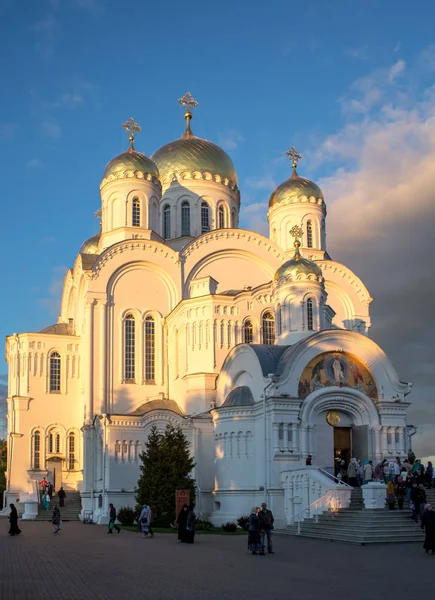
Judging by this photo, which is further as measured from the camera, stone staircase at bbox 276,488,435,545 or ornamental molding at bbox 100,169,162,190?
ornamental molding at bbox 100,169,162,190

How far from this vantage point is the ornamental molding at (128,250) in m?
35.7

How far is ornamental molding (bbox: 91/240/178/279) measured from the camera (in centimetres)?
3569

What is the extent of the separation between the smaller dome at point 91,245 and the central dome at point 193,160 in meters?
8.05

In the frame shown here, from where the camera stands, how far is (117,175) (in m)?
39.3

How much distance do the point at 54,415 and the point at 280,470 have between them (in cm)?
1497

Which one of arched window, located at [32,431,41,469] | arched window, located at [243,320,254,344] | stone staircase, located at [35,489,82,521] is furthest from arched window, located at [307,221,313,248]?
stone staircase, located at [35,489,82,521]

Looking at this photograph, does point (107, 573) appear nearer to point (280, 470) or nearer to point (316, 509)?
point (316, 509)

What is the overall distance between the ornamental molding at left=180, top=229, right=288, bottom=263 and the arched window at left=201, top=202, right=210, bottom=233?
332 cm

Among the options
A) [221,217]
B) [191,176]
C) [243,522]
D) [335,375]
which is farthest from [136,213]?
[243,522]

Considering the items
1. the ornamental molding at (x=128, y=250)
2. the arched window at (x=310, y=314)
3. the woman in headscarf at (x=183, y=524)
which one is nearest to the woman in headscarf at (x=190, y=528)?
the woman in headscarf at (x=183, y=524)

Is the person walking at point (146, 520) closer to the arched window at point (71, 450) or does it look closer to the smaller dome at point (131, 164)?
the arched window at point (71, 450)

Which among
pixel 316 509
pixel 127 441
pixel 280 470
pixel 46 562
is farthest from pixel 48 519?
pixel 46 562

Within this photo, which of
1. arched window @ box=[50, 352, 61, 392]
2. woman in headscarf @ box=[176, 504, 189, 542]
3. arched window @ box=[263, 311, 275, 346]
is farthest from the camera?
arched window @ box=[50, 352, 61, 392]

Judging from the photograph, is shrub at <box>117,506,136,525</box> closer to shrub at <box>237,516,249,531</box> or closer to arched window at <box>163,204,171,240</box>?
shrub at <box>237,516,249,531</box>
